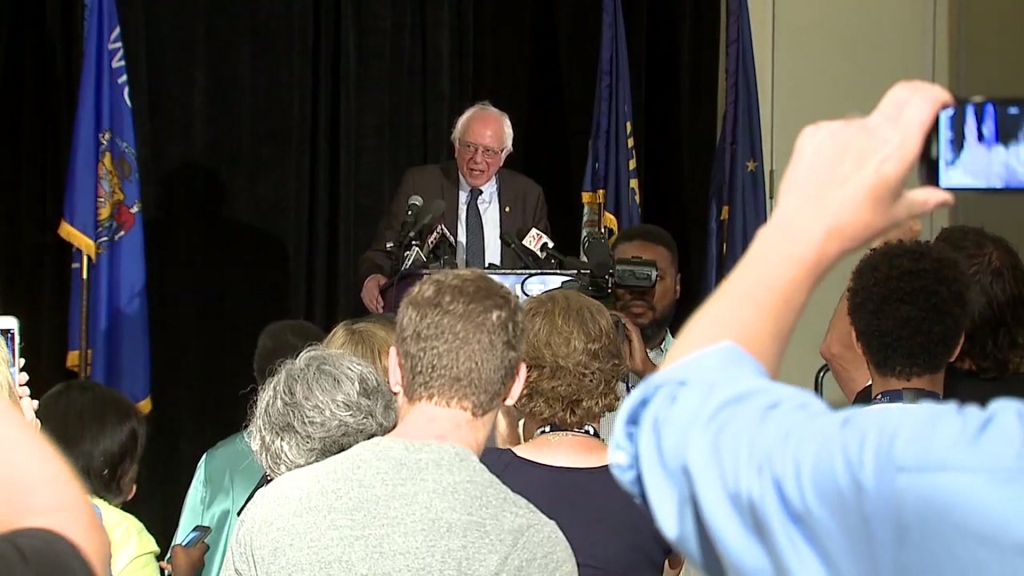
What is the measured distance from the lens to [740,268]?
0.64 m

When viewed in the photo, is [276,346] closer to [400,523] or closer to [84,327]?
[400,523]

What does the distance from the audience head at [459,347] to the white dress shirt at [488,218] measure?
8.09 ft

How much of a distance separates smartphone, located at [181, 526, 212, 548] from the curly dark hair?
1.18 meters

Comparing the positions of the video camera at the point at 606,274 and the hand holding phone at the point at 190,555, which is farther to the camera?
the video camera at the point at 606,274

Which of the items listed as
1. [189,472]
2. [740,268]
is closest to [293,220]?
[189,472]

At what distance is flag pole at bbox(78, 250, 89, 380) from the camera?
399cm

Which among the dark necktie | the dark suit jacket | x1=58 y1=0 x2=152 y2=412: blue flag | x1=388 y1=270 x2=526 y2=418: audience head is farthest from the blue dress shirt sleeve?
x1=58 y1=0 x2=152 y2=412: blue flag

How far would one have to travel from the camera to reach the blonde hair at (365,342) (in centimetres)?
228

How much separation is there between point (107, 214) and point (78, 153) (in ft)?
0.72

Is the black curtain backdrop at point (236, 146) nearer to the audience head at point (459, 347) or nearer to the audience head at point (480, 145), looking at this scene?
the audience head at point (480, 145)

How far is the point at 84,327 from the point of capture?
4.01 metres

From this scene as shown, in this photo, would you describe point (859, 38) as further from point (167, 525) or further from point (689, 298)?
point (167, 525)

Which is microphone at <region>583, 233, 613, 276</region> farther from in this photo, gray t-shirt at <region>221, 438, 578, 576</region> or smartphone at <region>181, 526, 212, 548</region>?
gray t-shirt at <region>221, 438, 578, 576</region>

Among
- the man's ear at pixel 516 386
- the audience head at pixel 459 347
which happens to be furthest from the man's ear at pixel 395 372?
the man's ear at pixel 516 386
